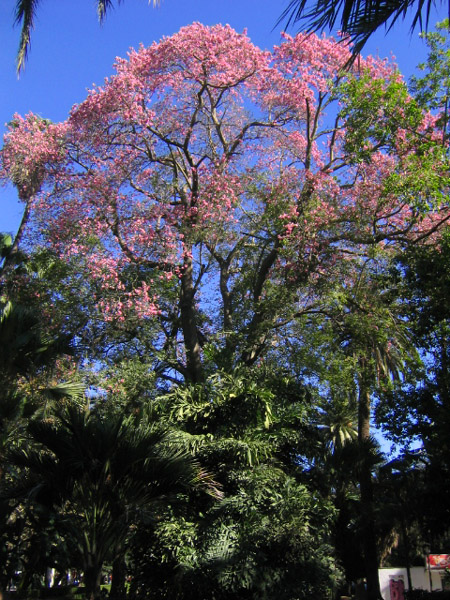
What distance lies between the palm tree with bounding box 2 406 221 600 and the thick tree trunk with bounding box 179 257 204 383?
5.13 m

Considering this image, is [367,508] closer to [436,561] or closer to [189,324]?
[189,324]

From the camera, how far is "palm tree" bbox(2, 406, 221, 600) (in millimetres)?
8266

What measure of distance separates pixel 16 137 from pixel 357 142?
842cm

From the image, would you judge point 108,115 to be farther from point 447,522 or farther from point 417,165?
point 447,522

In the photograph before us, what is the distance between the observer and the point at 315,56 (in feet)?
46.6

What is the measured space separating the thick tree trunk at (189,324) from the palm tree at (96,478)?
5130 millimetres

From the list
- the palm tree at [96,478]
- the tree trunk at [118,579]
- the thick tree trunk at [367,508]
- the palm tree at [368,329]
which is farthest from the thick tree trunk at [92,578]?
the thick tree trunk at [367,508]

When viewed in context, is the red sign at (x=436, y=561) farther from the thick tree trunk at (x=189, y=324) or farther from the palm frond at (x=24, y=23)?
the palm frond at (x=24, y=23)

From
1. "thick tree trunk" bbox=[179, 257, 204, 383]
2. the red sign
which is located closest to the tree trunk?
"thick tree trunk" bbox=[179, 257, 204, 383]

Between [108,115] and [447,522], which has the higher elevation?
[108,115]

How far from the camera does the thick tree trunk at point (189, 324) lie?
14.0m

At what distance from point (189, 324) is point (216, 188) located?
336 centimetres

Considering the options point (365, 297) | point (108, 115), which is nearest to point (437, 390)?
point (365, 297)

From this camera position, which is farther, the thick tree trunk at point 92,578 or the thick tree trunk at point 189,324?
the thick tree trunk at point 189,324
